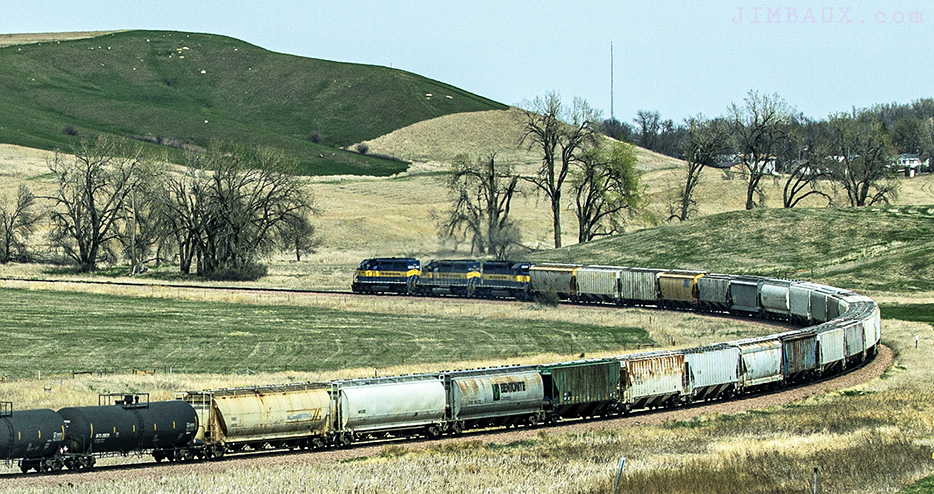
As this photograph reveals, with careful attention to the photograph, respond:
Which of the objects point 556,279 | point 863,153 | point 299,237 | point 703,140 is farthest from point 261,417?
point 863,153

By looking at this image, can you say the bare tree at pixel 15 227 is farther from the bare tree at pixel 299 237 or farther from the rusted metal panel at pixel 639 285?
the rusted metal panel at pixel 639 285

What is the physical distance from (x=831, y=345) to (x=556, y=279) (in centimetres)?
3735

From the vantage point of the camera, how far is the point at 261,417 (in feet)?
106

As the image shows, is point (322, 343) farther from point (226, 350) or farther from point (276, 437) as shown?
point (276, 437)

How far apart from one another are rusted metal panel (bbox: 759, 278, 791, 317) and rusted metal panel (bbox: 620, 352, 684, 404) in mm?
29701

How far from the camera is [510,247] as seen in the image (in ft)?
432

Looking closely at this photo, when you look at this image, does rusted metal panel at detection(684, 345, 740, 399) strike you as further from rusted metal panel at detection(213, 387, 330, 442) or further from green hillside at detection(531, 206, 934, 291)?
green hillside at detection(531, 206, 934, 291)

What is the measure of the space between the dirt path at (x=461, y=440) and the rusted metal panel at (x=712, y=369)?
76cm

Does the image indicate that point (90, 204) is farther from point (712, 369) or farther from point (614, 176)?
point (712, 369)

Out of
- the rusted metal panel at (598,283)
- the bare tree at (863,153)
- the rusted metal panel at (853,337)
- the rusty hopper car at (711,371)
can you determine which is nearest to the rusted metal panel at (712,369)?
the rusty hopper car at (711,371)

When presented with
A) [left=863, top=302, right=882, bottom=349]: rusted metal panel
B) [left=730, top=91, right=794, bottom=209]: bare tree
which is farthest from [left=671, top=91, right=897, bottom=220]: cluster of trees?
[left=863, top=302, right=882, bottom=349]: rusted metal panel

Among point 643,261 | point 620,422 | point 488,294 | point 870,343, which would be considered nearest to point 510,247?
point 643,261

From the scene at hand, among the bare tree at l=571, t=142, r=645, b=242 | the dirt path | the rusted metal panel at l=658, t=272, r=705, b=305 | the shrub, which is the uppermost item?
the bare tree at l=571, t=142, r=645, b=242

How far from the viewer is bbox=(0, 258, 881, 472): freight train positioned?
95.3ft
